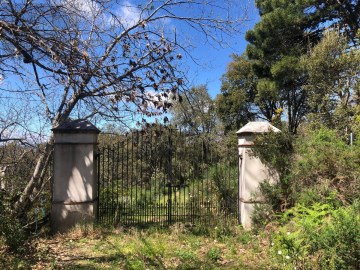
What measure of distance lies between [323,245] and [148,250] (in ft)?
9.32

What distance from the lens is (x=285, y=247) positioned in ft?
14.2

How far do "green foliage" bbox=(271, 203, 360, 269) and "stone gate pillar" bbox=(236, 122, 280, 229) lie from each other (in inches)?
102

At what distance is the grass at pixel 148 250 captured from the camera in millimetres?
4969

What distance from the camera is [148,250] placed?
5.57m

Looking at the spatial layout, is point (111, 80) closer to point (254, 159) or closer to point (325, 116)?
point (254, 159)

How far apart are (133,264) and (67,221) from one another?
2796mm

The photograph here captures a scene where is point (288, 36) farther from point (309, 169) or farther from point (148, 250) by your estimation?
point (148, 250)

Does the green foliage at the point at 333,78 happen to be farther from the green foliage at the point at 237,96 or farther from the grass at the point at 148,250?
the grass at the point at 148,250

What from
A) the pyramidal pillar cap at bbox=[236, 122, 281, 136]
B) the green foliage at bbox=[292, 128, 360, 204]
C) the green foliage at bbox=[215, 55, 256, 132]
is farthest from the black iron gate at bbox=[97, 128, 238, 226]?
the green foliage at bbox=[215, 55, 256, 132]

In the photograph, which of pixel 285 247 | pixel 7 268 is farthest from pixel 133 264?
pixel 285 247

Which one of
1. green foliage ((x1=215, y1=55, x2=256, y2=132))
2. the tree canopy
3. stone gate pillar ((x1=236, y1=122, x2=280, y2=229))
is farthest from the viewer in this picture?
green foliage ((x1=215, y1=55, x2=256, y2=132))

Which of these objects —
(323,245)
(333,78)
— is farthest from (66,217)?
(333,78)

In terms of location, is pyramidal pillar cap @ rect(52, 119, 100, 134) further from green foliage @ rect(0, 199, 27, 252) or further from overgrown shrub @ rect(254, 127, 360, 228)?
overgrown shrub @ rect(254, 127, 360, 228)

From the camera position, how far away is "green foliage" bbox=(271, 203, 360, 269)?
3.84 m
